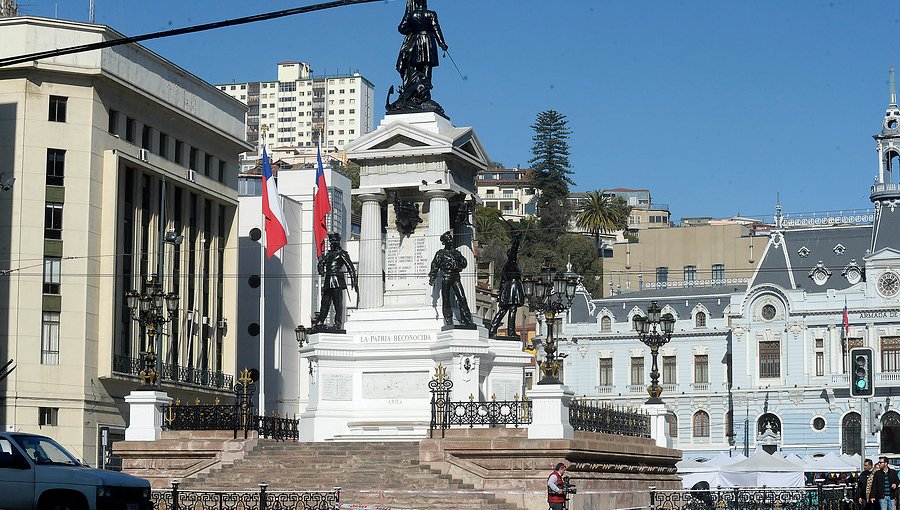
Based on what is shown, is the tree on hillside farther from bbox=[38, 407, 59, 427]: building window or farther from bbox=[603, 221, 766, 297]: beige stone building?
bbox=[38, 407, 59, 427]: building window

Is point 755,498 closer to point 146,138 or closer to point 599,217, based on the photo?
point 146,138

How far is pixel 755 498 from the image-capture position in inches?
1582

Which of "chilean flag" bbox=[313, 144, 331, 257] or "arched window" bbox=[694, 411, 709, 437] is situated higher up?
"chilean flag" bbox=[313, 144, 331, 257]

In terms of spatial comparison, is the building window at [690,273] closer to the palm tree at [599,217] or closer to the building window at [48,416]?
the palm tree at [599,217]

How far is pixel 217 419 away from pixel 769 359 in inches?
2189

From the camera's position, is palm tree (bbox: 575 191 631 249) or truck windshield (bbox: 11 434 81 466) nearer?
truck windshield (bbox: 11 434 81 466)

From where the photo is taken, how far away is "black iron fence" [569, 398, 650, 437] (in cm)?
3650

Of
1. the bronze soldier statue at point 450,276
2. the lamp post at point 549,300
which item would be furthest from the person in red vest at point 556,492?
the bronze soldier statue at point 450,276

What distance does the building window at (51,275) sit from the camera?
5903 cm

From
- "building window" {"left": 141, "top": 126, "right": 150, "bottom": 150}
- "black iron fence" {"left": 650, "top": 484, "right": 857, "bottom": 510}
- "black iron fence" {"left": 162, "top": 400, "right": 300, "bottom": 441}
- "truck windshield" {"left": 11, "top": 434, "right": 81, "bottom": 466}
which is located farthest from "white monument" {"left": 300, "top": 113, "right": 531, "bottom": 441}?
"building window" {"left": 141, "top": 126, "right": 150, "bottom": 150}

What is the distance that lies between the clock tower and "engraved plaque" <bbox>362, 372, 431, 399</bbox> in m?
52.3

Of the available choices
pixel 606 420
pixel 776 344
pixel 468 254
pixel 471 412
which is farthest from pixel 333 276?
pixel 776 344

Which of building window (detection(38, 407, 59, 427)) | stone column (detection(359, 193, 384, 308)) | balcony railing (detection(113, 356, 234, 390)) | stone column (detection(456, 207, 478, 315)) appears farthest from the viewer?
balcony railing (detection(113, 356, 234, 390))

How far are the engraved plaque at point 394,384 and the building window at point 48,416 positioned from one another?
70.4 ft
